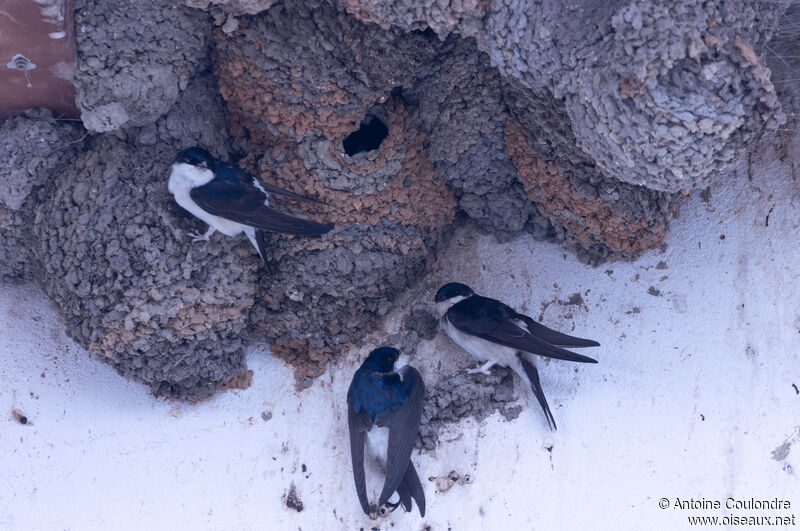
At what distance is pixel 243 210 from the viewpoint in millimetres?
2717

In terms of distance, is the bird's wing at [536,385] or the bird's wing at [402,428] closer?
the bird's wing at [402,428]

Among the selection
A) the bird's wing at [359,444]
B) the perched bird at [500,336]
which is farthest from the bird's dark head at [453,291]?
the bird's wing at [359,444]

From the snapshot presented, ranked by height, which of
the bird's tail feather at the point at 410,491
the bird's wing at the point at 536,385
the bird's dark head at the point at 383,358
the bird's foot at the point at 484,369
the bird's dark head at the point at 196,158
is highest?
the bird's dark head at the point at 196,158

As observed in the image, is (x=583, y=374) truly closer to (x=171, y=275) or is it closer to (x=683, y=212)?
(x=683, y=212)

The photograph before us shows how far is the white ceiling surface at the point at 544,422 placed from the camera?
2.64 meters

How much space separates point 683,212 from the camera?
10.1ft

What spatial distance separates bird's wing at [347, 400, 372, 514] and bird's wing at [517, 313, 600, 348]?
60 centimetres

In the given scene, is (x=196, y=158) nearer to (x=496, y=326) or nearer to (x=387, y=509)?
(x=496, y=326)

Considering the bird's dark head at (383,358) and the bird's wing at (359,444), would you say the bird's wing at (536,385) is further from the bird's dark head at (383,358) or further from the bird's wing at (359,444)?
the bird's wing at (359,444)

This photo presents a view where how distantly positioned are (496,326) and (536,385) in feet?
0.73

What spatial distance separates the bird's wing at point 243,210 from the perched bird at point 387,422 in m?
0.52

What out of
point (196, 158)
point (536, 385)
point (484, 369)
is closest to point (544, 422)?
point (536, 385)

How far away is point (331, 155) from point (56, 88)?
882mm

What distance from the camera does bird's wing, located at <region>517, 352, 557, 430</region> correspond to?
2.74 metres
